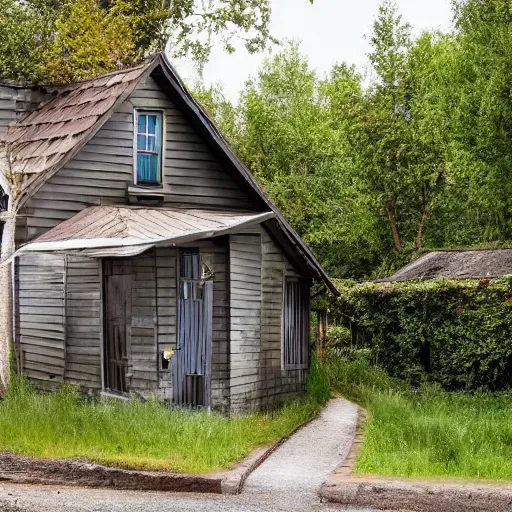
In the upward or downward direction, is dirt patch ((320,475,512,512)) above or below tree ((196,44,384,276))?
below

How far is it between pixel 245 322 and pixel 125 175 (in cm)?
380

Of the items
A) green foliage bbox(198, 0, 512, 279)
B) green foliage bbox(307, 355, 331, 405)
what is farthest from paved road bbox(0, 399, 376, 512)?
green foliage bbox(198, 0, 512, 279)

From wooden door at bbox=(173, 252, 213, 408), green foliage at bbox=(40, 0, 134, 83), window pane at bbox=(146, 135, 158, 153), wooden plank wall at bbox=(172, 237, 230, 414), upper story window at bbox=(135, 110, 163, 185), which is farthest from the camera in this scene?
green foliage at bbox=(40, 0, 134, 83)

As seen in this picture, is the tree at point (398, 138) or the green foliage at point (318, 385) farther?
the tree at point (398, 138)

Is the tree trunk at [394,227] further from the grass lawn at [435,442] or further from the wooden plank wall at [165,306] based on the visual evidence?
the wooden plank wall at [165,306]

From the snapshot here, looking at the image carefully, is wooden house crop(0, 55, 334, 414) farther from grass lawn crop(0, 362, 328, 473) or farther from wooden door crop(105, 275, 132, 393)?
grass lawn crop(0, 362, 328, 473)

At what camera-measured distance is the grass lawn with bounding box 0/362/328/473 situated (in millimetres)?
12984

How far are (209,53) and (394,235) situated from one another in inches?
417

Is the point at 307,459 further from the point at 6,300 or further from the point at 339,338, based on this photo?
the point at 339,338

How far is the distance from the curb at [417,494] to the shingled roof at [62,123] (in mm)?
8839

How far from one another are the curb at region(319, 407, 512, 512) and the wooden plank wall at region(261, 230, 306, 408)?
741cm

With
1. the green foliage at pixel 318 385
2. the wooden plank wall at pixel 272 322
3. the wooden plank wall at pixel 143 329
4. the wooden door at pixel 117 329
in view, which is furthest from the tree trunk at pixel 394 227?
the wooden plank wall at pixel 143 329

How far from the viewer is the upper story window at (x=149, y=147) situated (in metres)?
19.8

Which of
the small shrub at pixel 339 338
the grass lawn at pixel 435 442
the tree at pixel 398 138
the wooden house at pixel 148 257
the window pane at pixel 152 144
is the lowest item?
the grass lawn at pixel 435 442
